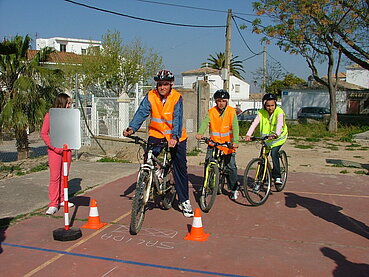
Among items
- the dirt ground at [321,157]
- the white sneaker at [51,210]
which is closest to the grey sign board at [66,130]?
the white sneaker at [51,210]

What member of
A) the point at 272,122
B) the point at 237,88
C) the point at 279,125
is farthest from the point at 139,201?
the point at 237,88

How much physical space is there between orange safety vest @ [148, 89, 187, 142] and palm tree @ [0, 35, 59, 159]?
241 inches

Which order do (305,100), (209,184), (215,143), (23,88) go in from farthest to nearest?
(305,100) → (23,88) → (215,143) → (209,184)

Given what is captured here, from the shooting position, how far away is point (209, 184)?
670cm

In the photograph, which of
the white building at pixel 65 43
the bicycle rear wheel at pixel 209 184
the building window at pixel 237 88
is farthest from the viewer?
the white building at pixel 65 43

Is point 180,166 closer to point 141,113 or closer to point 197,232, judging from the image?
point 141,113

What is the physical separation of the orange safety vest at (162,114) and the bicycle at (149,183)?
0.29 meters

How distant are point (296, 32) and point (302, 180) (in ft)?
Result: 54.0

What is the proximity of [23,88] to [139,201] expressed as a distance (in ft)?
23.7

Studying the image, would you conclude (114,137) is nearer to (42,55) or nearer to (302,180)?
(42,55)

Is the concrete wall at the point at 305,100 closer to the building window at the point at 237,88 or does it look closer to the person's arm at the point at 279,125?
the building window at the point at 237,88

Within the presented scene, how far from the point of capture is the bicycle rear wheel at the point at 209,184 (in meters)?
6.52

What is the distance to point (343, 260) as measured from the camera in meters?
4.61

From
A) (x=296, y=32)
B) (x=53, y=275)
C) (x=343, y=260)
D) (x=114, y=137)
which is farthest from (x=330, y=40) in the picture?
(x=53, y=275)
